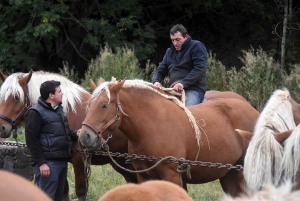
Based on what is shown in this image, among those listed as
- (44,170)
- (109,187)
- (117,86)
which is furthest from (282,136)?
(109,187)

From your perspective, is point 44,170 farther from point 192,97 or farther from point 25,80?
point 192,97

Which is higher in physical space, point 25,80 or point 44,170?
point 25,80

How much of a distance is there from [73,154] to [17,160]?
6.09 feet

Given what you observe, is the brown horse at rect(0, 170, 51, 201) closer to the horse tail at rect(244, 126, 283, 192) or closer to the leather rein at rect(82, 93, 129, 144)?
the horse tail at rect(244, 126, 283, 192)

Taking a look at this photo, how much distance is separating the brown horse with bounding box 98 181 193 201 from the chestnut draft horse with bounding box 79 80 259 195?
9.29 ft

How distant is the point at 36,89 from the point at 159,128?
63.6 inches

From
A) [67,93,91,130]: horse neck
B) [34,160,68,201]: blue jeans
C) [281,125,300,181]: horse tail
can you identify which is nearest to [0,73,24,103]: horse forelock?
[67,93,91,130]: horse neck

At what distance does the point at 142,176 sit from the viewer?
5742mm

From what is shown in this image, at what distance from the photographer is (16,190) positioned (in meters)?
1.73

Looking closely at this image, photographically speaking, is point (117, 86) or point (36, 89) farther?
point (36, 89)

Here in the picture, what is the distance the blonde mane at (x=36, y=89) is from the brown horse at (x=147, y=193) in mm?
3946

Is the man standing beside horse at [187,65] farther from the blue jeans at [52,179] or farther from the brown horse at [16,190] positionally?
the brown horse at [16,190]

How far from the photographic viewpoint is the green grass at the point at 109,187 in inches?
318

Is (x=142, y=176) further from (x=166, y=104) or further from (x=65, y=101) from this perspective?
(x=65, y=101)
